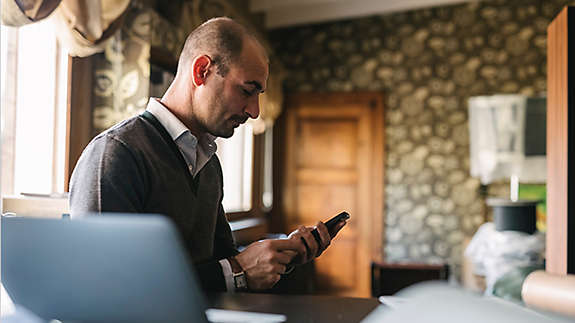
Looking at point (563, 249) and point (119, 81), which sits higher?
point (119, 81)

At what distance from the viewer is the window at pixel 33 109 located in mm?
2170

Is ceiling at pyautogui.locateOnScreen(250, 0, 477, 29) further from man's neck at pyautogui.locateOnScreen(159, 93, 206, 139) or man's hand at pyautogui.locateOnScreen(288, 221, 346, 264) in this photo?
man's hand at pyautogui.locateOnScreen(288, 221, 346, 264)

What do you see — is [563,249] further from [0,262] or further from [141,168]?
[0,262]

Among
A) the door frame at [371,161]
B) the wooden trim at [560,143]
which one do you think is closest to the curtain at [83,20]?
the wooden trim at [560,143]

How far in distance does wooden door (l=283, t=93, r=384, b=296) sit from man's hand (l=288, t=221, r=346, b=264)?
4.13m

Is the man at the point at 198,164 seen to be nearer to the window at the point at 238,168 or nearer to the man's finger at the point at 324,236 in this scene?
the man's finger at the point at 324,236

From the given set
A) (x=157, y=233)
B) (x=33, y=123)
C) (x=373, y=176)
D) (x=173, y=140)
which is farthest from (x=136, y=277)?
(x=373, y=176)

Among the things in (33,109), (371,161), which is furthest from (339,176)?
(33,109)

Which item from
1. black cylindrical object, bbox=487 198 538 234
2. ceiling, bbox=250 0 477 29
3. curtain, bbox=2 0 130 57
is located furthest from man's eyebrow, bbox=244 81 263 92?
ceiling, bbox=250 0 477 29

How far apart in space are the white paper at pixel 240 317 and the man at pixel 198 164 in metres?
0.25

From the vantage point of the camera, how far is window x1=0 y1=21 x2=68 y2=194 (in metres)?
2.17

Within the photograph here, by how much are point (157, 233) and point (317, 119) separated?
5.08m

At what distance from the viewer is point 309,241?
45.7 inches

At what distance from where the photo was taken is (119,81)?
2643 mm
